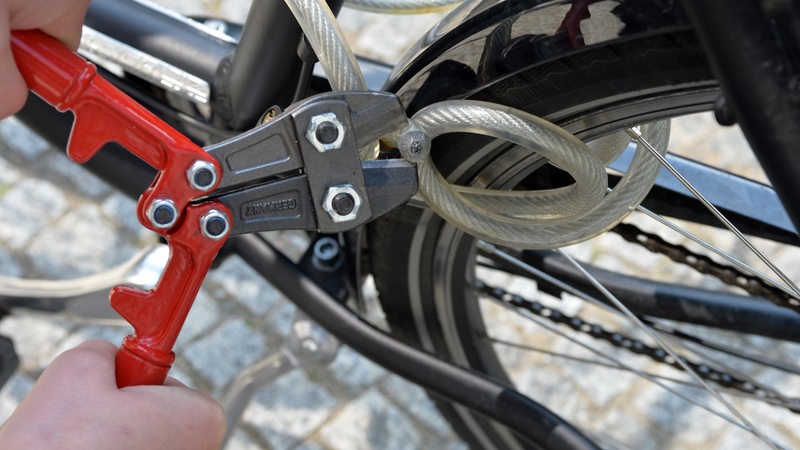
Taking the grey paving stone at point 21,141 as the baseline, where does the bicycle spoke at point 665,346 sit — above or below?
above

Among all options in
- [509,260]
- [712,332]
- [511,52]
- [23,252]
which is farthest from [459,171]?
[23,252]

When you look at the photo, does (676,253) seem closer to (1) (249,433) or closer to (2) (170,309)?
(2) (170,309)

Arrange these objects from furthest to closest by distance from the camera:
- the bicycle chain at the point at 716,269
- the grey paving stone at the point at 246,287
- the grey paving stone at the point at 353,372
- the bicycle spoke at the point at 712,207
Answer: the grey paving stone at the point at 246,287 → the grey paving stone at the point at 353,372 → the bicycle chain at the point at 716,269 → the bicycle spoke at the point at 712,207

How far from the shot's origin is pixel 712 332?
2.05 meters

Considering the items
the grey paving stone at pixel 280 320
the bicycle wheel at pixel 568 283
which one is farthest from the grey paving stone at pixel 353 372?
the bicycle wheel at pixel 568 283

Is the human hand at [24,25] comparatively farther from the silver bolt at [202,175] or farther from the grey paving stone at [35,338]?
the grey paving stone at [35,338]

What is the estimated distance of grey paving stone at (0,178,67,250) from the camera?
2197mm

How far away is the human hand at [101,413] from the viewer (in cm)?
79

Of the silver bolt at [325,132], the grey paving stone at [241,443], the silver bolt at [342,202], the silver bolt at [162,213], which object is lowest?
the grey paving stone at [241,443]

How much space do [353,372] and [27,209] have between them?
0.89 metres

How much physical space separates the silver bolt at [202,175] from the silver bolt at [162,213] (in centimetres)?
3

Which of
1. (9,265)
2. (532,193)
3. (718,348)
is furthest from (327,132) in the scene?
(9,265)

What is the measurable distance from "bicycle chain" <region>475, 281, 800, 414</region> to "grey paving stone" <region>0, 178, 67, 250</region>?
126 cm

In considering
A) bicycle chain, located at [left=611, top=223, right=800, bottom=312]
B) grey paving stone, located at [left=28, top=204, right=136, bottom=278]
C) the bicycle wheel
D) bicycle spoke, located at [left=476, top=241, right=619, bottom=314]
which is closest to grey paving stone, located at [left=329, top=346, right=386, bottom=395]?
the bicycle wheel
